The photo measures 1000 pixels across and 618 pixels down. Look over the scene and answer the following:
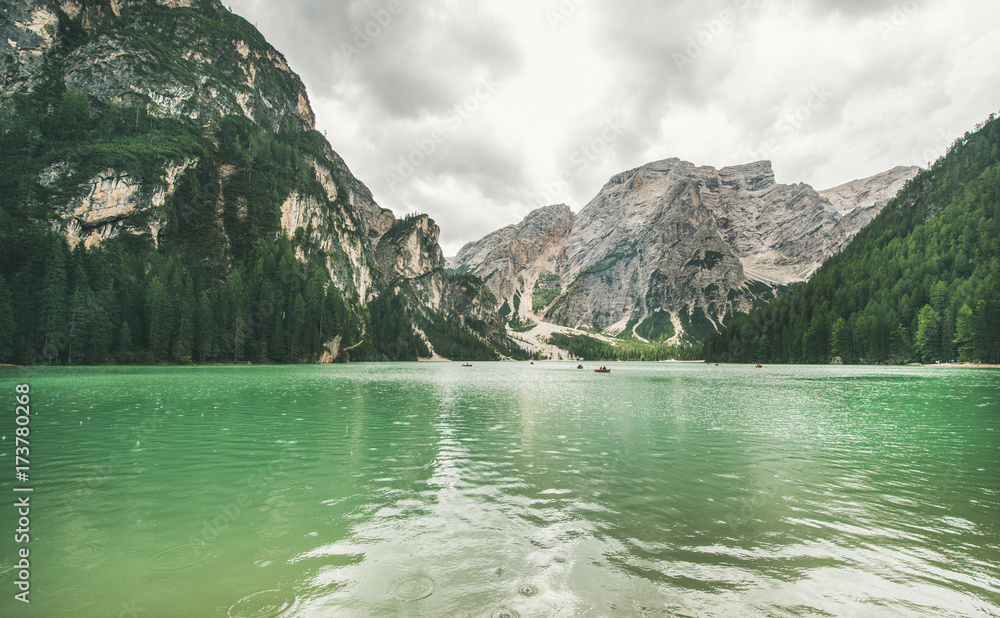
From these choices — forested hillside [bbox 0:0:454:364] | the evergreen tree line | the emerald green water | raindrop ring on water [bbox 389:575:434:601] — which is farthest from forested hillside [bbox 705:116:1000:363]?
the evergreen tree line

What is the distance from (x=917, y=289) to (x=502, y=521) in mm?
188645

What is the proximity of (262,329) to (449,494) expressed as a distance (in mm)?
133083

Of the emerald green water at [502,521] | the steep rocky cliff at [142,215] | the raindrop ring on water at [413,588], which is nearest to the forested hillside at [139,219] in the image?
the steep rocky cliff at [142,215]

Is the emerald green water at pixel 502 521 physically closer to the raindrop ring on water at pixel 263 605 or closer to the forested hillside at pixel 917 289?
the raindrop ring on water at pixel 263 605

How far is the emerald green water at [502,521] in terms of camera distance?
757 cm

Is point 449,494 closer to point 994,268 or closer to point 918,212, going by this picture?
point 994,268

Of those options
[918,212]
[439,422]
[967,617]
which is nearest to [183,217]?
[439,422]

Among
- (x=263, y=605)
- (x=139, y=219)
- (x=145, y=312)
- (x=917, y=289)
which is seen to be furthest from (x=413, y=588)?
(x=917, y=289)

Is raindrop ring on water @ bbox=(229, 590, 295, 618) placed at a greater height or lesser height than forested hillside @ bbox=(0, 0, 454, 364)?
lesser

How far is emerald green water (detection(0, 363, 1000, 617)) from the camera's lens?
757cm

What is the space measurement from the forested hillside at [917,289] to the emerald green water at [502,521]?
5351 inches

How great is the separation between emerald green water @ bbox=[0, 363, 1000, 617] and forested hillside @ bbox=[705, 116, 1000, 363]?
136 m

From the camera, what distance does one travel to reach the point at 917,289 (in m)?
140

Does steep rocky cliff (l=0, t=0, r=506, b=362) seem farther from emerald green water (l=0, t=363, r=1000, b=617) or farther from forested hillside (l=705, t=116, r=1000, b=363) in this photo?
forested hillside (l=705, t=116, r=1000, b=363)
